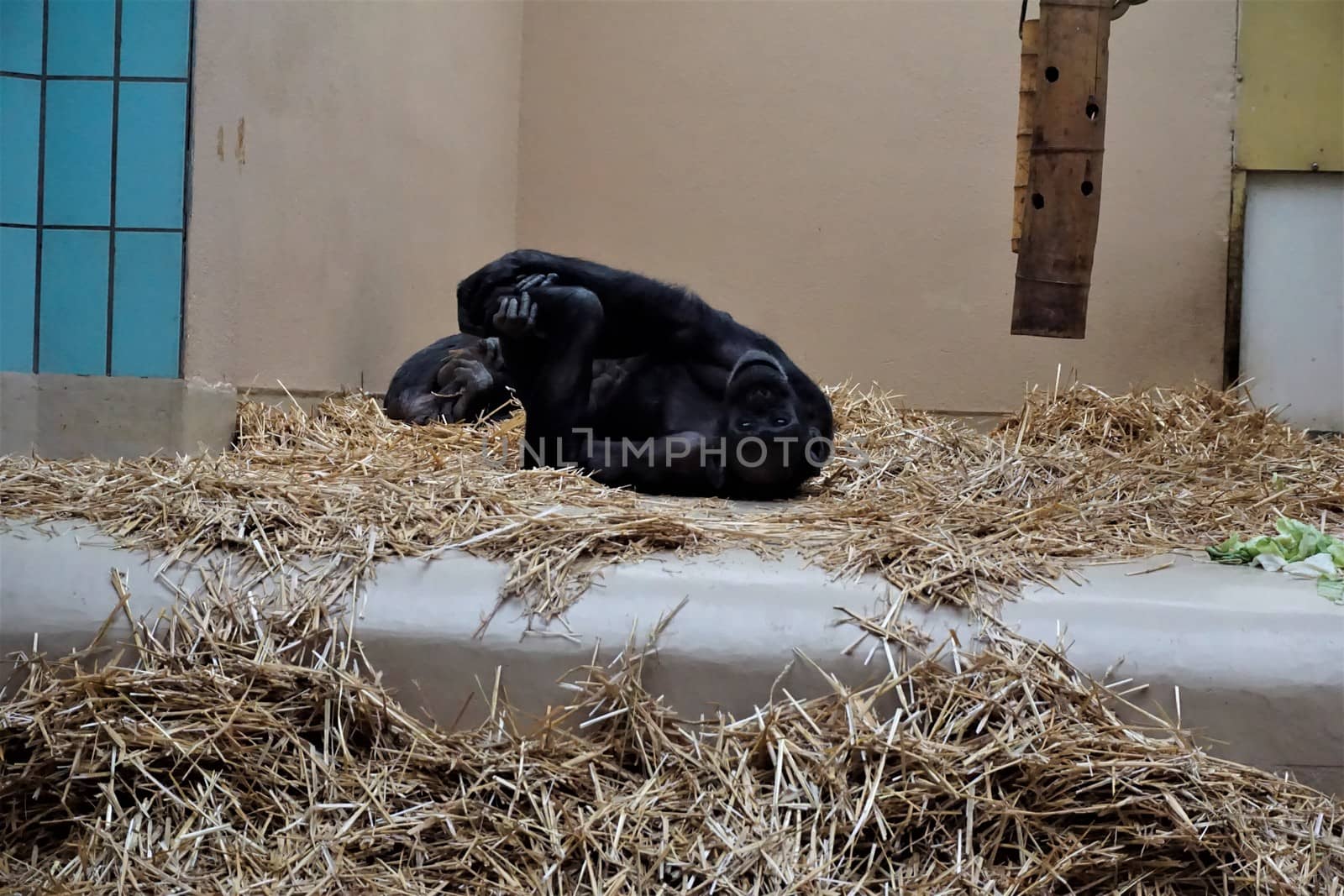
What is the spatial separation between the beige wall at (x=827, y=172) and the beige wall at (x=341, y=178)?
0.02 metres

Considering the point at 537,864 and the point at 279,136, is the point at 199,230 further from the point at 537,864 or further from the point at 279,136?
the point at 537,864

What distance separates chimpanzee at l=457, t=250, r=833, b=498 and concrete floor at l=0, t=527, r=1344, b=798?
84cm

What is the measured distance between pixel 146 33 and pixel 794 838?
100 inches

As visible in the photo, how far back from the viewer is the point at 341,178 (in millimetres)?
3691

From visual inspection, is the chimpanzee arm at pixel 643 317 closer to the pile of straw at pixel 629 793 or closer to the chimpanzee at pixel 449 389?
the chimpanzee at pixel 449 389

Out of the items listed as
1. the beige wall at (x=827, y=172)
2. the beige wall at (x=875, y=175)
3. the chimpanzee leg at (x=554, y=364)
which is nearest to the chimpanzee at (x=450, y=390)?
the beige wall at (x=827, y=172)

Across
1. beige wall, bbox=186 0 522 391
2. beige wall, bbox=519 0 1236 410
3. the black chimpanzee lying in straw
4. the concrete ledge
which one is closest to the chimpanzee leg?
the black chimpanzee lying in straw

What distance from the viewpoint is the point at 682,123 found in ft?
16.7

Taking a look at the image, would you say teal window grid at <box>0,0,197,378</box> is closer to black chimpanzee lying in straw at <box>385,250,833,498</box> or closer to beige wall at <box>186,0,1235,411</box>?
black chimpanzee lying in straw at <box>385,250,833,498</box>

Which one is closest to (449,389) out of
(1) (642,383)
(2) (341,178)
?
(2) (341,178)

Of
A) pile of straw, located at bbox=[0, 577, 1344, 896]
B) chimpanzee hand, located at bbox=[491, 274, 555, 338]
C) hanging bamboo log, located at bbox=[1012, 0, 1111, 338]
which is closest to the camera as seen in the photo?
pile of straw, located at bbox=[0, 577, 1344, 896]

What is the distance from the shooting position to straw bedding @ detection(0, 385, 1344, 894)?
140 centimetres

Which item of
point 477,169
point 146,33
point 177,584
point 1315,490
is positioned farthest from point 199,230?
point 1315,490

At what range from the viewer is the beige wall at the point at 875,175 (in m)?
4.73
